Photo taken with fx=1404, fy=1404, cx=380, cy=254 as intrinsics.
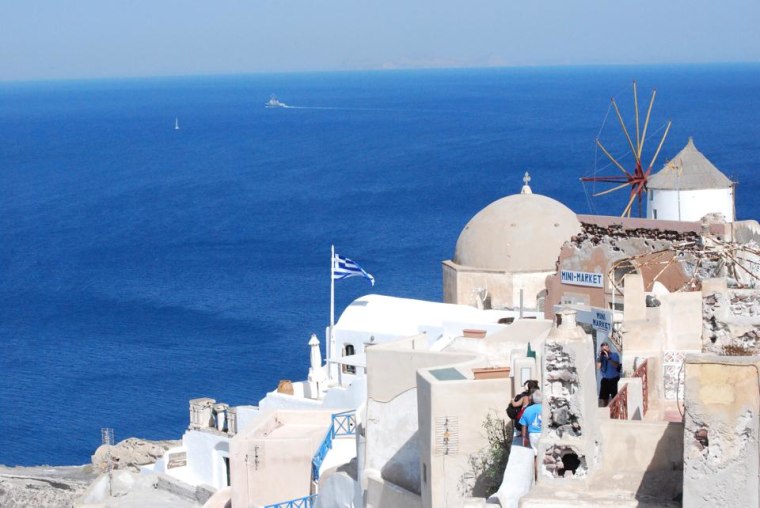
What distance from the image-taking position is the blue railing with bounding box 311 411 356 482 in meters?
18.8

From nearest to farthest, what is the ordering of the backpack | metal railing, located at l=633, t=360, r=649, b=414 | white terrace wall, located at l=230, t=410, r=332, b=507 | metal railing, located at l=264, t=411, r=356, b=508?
the backpack → metal railing, located at l=633, t=360, r=649, b=414 → metal railing, located at l=264, t=411, r=356, b=508 → white terrace wall, located at l=230, t=410, r=332, b=507

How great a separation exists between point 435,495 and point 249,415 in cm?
1258

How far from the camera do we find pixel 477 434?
43.1 feet

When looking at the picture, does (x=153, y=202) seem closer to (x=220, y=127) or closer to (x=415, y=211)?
(x=415, y=211)

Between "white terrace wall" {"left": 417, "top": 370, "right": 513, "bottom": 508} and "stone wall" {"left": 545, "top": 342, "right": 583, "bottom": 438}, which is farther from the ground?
"stone wall" {"left": 545, "top": 342, "right": 583, "bottom": 438}

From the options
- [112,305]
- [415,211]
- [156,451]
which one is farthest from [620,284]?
[415,211]

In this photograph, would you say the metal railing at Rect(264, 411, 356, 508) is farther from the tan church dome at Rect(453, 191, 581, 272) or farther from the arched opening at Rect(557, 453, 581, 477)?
the tan church dome at Rect(453, 191, 581, 272)

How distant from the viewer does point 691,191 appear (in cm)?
3234

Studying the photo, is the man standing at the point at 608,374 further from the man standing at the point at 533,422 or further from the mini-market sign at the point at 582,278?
the mini-market sign at the point at 582,278

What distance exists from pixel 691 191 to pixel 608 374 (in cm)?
1917

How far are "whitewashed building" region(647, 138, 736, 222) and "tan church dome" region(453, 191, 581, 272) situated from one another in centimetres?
345

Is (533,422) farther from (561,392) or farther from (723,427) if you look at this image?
(723,427)

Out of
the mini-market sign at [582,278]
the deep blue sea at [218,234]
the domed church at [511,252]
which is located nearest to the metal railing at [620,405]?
the mini-market sign at [582,278]

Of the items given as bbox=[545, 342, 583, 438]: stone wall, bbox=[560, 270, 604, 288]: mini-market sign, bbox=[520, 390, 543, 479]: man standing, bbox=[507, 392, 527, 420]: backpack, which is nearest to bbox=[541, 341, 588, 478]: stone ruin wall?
bbox=[545, 342, 583, 438]: stone wall
